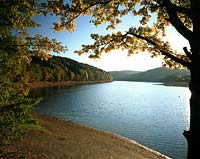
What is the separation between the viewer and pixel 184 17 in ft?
32.0

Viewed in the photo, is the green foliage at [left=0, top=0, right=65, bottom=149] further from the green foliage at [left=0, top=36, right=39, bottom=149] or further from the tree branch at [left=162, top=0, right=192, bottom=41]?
the tree branch at [left=162, top=0, right=192, bottom=41]

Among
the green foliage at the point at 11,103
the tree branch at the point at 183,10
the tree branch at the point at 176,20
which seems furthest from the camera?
the green foliage at the point at 11,103

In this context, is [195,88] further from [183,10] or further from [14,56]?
[14,56]

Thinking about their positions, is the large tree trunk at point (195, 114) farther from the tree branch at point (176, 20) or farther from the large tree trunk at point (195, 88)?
the tree branch at point (176, 20)

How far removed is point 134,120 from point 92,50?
42.2 m

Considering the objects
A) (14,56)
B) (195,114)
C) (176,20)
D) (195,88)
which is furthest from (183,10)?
(14,56)

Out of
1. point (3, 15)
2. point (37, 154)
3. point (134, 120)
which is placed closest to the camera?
point (3, 15)

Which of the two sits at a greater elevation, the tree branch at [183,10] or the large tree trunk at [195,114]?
the tree branch at [183,10]

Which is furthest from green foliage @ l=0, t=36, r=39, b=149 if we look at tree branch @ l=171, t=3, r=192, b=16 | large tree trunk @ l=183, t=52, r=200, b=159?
tree branch @ l=171, t=3, r=192, b=16

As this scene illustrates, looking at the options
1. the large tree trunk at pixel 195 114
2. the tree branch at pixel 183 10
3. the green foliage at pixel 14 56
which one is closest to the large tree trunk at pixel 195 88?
the large tree trunk at pixel 195 114

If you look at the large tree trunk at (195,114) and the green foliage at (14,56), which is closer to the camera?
the large tree trunk at (195,114)

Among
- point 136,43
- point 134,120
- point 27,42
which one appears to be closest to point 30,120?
point 27,42

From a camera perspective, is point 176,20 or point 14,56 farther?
point 14,56

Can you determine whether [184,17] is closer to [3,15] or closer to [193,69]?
[193,69]
